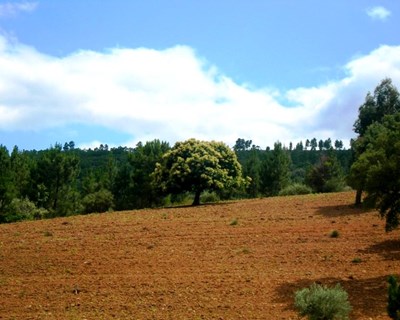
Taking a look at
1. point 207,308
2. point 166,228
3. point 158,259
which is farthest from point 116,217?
point 207,308

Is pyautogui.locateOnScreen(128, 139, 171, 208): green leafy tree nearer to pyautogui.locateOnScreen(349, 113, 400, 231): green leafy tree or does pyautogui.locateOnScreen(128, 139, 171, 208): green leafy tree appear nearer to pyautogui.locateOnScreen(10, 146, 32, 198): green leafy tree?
pyautogui.locateOnScreen(10, 146, 32, 198): green leafy tree

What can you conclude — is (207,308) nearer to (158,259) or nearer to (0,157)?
(158,259)

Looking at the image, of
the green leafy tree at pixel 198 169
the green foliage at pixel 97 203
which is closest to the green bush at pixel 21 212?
the green foliage at pixel 97 203

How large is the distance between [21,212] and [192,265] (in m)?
34.8

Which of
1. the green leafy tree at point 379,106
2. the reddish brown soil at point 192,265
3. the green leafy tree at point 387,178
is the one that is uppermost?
the green leafy tree at point 379,106

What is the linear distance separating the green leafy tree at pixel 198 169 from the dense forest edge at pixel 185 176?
89mm

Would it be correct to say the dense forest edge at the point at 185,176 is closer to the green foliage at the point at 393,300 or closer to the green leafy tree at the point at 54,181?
the green leafy tree at the point at 54,181

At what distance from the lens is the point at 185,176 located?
4175 cm

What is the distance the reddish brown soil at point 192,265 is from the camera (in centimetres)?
1596

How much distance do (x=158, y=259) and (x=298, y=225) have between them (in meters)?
9.96

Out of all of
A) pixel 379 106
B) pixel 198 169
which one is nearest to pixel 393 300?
pixel 198 169

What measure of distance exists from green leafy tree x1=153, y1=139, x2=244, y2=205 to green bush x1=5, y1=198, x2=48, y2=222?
15416 millimetres

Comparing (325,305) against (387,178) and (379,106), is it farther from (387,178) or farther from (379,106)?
(379,106)

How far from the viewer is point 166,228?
28.4 meters
